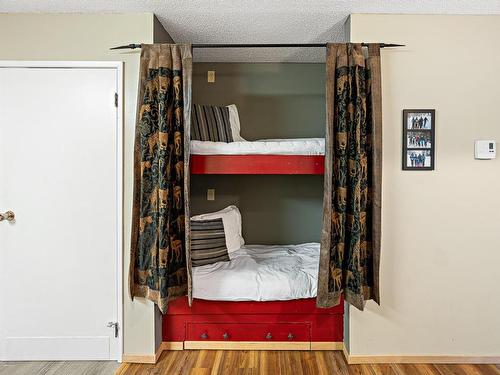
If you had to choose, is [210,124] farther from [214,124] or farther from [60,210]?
[60,210]

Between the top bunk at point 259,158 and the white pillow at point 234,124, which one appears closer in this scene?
the top bunk at point 259,158

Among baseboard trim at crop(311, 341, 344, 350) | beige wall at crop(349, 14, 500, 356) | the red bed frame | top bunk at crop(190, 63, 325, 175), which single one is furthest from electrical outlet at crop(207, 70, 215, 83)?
baseboard trim at crop(311, 341, 344, 350)

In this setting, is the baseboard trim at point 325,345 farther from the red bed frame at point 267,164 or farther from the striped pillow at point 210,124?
the striped pillow at point 210,124

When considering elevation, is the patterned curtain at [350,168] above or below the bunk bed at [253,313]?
above

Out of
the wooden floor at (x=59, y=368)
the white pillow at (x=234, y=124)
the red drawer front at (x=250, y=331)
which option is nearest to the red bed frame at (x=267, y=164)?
the white pillow at (x=234, y=124)

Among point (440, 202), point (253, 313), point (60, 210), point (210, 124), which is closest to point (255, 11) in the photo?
point (210, 124)

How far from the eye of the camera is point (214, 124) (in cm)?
319

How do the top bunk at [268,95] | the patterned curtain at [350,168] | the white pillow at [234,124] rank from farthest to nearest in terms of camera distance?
1. the top bunk at [268,95]
2. the white pillow at [234,124]
3. the patterned curtain at [350,168]

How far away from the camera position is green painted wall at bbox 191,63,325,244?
3.88m

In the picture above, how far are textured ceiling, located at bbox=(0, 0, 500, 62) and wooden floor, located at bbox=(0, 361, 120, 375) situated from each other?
2451mm

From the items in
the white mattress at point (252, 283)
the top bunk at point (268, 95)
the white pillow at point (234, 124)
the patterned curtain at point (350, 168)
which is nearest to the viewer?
the patterned curtain at point (350, 168)

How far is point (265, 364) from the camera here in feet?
8.71

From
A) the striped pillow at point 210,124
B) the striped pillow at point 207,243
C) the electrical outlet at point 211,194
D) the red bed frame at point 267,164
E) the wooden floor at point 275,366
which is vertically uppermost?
the striped pillow at point 210,124

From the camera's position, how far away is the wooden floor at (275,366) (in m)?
2.55
